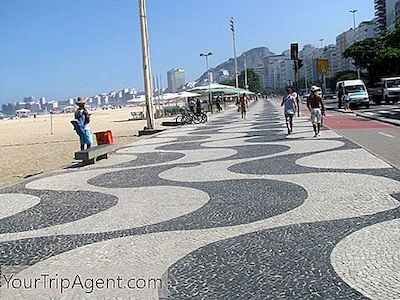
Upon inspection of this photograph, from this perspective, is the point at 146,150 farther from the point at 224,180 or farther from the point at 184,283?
the point at 184,283

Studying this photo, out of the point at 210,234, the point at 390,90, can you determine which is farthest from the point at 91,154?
the point at 390,90

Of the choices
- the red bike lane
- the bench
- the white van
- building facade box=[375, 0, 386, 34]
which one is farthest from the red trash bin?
building facade box=[375, 0, 386, 34]

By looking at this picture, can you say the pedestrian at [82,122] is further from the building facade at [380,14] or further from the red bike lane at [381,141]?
the building facade at [380,14]

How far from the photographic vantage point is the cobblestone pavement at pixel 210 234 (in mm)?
4234

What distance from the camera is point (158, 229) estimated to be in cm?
607

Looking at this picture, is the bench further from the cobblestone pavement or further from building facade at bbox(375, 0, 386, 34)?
building facade at bbox(375, 0, 386, 34)

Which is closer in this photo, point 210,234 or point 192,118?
point 210,234

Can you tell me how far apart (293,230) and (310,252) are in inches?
30.7

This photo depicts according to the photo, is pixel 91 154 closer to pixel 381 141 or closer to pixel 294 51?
Answer: pixel 381 141

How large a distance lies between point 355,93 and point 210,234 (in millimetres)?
33426

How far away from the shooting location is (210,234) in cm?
571

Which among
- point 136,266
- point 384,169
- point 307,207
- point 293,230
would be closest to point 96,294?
point 136,266

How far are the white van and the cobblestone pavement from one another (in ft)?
88.2

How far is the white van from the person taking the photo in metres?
36.2
